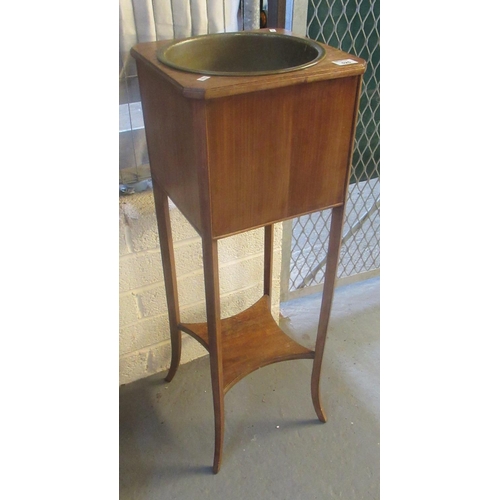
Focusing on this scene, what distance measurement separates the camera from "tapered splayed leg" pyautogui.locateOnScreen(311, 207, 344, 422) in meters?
1.18

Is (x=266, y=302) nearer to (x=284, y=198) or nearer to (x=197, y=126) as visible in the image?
(x=284, y=198)

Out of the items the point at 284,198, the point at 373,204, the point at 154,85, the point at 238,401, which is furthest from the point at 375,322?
the point at 154,85

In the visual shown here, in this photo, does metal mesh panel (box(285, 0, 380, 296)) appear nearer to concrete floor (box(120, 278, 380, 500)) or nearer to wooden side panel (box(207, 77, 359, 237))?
concrete floor (box(120, 278, 380, 500))

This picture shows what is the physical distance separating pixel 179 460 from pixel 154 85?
1056mm

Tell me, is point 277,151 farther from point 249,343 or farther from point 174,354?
point 174,354

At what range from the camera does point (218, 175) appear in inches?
36.8

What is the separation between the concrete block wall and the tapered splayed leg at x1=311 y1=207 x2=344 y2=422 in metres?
0.40

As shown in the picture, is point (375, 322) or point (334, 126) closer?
point (334, 126)

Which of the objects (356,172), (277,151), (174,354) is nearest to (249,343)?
(174,354)

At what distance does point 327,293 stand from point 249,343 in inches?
13.3

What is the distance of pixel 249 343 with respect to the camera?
1481 mm

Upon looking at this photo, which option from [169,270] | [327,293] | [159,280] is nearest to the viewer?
[327,293]

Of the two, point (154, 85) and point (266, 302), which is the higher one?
point (154, 85)

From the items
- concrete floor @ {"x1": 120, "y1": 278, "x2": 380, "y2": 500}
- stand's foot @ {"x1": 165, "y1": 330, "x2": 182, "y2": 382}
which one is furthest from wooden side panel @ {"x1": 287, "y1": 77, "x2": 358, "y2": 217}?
concrete floor @ {"x1": 120, "y1": 278, "x2": 380, "y2": 500}
